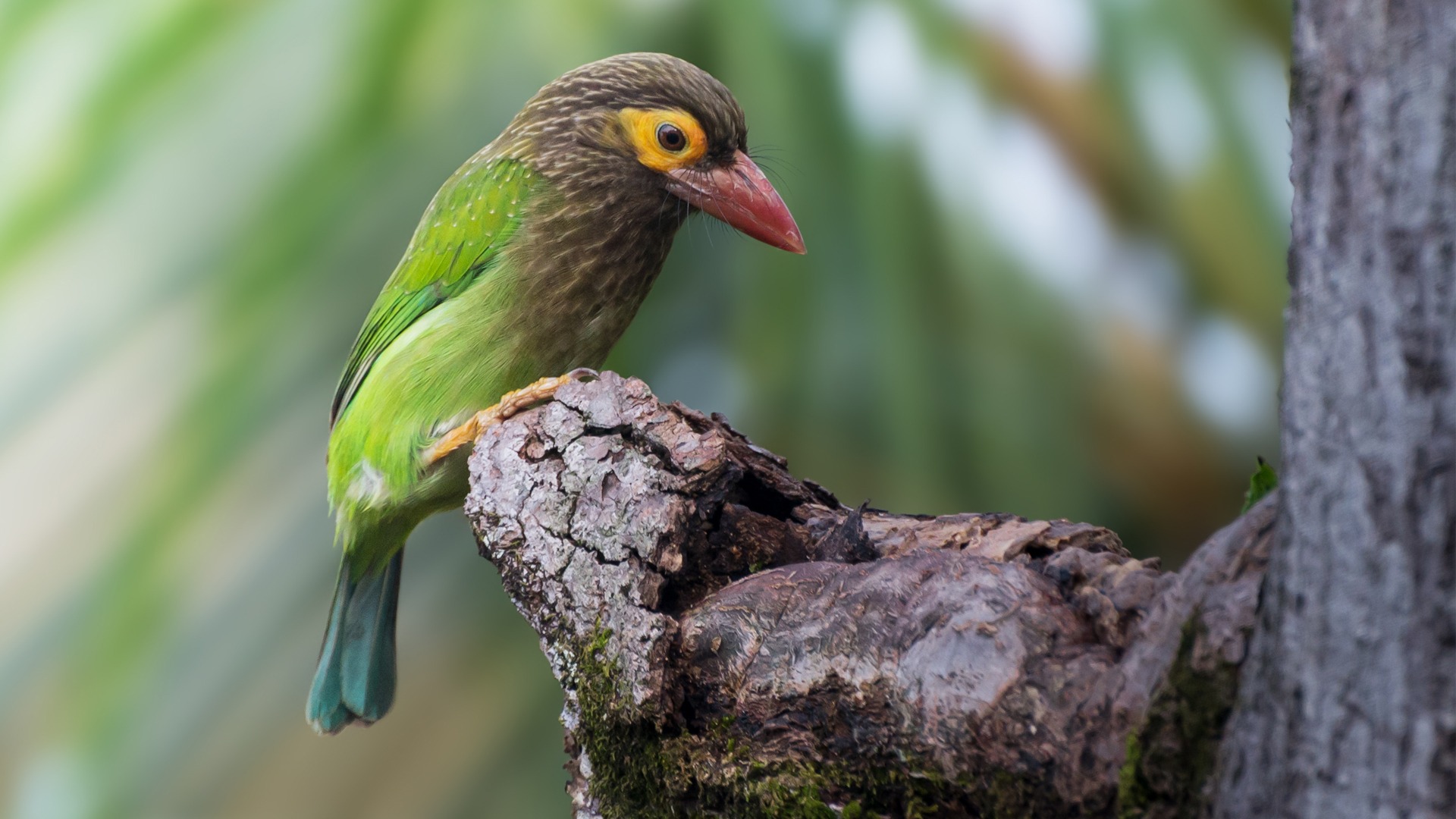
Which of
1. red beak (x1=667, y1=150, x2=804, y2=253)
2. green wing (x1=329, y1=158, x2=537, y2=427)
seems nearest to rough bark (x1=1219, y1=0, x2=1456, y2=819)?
red beak (x1=667, y1=150, x2=804, y2=253)

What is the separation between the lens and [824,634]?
119cm

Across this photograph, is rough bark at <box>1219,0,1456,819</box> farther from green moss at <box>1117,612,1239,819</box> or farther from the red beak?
the red beak

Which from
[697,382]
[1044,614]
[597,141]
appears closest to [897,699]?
[1044,614]

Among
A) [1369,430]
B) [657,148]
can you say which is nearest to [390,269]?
[657,148]

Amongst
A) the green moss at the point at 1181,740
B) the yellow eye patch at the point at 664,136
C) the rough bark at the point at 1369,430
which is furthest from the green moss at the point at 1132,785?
the yellow eye patch at the point at 664,136

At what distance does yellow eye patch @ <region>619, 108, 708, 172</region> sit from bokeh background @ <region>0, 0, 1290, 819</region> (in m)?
0.71

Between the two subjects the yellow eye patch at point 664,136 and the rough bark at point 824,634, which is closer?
the rough bark at point 824,634

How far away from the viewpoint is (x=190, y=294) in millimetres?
2619

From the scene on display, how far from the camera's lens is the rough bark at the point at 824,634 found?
937mm

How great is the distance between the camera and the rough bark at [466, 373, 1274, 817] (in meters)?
0.94

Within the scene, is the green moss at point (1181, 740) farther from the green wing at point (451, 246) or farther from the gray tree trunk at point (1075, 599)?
the green wing at point (451, 246)

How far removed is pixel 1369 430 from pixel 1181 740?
29 centimetres

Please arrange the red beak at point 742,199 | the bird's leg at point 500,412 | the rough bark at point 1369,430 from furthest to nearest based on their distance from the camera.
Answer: the red beak at point 742,199
the bird's leg at point 500,412
the rough bark at point 1369,430

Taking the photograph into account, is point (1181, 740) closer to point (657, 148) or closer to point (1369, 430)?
point (1369, 430)
